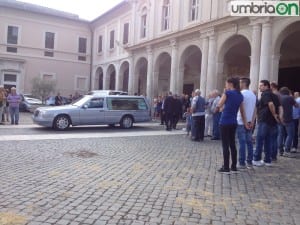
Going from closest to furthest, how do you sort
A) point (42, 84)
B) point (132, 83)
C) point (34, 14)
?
point (132, 83), point (42, 84), point (34, 14)

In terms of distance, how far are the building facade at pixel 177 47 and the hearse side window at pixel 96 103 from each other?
6.55 meters

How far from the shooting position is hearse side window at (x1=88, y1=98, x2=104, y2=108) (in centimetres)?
1591

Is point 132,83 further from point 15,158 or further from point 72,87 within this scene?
point 15,158

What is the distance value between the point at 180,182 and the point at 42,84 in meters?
27.5

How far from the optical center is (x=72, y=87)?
38.4 m

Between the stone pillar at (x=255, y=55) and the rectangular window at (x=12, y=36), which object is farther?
the rectangular window at (x=12, y=36)

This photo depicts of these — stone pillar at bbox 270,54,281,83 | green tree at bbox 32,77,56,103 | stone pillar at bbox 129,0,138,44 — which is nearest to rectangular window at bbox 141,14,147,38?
stone pillar at bbox 129,0,138,44

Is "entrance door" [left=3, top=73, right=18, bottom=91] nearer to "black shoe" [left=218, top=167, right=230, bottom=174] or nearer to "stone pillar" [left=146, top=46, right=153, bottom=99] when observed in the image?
"stone pillar" [left=146, top=46, right=153, bottom=99]

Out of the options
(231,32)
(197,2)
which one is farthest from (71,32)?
(231,32)

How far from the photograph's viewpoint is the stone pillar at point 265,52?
647 inches

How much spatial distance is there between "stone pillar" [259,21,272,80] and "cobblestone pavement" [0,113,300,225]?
764cm

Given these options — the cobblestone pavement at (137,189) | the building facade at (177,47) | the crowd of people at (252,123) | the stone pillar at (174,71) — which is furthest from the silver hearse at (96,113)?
the crowd of people at (252,123)

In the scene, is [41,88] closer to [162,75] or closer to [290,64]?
[162,75]
